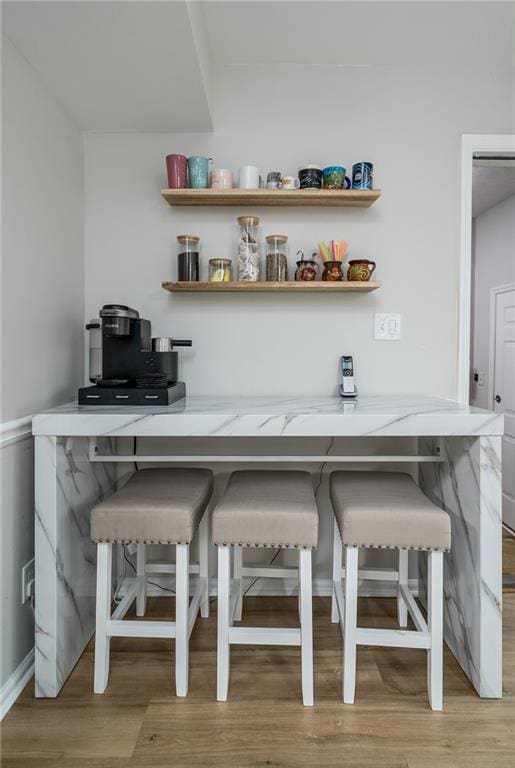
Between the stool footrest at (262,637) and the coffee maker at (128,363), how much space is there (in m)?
0.81

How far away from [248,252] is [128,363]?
697 millimetres

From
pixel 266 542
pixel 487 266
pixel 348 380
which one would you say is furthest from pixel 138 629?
pixel 487 266

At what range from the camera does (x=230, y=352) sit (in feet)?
7.21

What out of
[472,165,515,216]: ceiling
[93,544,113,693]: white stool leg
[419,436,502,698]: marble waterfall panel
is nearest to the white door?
[472,165,515,216]: ceiling

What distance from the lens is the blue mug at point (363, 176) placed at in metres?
2.01

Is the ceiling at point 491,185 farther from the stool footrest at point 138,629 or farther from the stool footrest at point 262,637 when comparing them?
the stool footrest at point 138,629

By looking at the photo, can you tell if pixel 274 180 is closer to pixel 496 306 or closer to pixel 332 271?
pixel 332 271

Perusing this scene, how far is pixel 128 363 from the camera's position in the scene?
1.88m

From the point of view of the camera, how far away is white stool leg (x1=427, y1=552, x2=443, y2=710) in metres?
1.50

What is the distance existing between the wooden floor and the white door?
1.44m

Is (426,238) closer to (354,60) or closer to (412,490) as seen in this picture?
(354,60)

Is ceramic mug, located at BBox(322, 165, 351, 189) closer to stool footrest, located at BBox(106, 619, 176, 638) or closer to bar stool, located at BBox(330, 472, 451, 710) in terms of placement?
bar stool, located at BBox(330, 472, 451, 710)

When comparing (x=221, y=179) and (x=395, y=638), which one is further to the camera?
(x=221, y=179)

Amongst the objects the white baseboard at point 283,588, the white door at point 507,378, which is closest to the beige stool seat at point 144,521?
the white baseboard at point 283,588
